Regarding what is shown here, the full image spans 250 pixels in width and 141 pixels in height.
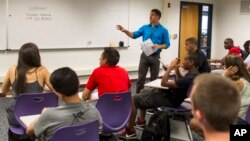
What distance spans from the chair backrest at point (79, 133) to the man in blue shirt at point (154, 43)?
3.28 metres

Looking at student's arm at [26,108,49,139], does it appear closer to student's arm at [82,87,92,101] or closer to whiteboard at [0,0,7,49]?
student's arm at [82,87,92,101]

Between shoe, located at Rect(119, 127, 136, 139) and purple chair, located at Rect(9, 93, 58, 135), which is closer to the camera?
purple chair, located at Rect(9, 93, 58, 135)

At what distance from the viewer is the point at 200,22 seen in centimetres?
980

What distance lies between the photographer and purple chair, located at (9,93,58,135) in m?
2.77

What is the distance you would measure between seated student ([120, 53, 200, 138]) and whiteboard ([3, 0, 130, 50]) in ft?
9.73

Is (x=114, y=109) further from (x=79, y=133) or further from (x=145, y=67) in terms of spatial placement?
(x=145, y=67)

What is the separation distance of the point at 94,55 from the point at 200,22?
13.1 ft

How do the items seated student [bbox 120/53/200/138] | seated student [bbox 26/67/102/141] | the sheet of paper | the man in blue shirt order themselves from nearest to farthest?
seated student [bbox 26/67/102/141]
seated student [bbox 120/53/200/138]
the sheet of paper
the man in blue shirt

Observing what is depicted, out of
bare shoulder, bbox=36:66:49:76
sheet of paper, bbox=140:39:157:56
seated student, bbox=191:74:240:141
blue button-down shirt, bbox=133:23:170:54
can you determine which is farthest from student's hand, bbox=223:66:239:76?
blue button-down shirt, bbox=133:23:170:54

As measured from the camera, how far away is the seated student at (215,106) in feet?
3.78

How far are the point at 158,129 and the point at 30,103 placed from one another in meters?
1.45

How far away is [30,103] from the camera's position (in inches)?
111

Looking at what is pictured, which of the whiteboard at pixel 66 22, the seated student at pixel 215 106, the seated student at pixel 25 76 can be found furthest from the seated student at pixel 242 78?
the whiteboard at pixel 66 22

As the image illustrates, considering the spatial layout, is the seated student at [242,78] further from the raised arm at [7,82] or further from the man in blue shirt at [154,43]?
the man in blue shirt at [154,43]
